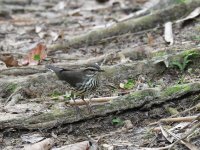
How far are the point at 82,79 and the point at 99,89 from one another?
2.54 ft

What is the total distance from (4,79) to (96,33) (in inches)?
105

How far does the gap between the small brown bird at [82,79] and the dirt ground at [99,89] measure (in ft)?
0.95

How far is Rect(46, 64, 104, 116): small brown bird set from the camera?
5.87 meters

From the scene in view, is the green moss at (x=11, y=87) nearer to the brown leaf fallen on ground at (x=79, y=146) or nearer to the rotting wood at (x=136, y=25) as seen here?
the brown leaf fallen on ground at (x=79, y=146)

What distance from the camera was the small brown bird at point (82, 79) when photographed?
587 centimetres

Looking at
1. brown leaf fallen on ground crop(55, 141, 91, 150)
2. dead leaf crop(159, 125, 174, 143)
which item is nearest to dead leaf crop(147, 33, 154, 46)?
dead leaf crop(159, 125, 174, 143)

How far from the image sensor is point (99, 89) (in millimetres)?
6586

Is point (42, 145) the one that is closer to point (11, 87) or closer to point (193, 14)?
point (11, 87)

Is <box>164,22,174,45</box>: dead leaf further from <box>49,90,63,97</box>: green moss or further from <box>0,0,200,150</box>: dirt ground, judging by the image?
<box>49,90,63,97</box>: green moss

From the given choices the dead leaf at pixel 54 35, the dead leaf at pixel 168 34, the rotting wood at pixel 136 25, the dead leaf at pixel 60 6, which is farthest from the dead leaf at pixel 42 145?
the dead leaf at pixel 60 6

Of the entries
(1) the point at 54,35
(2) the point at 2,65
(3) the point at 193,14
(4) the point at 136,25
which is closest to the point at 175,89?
(2) the point at 2,65

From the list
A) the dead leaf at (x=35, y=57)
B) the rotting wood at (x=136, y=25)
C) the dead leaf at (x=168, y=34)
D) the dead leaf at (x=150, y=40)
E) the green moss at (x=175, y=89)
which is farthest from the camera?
the rotting wood at (x=136, y=25)

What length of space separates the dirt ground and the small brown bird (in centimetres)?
29

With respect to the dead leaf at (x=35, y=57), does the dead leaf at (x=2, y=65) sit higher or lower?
lower
